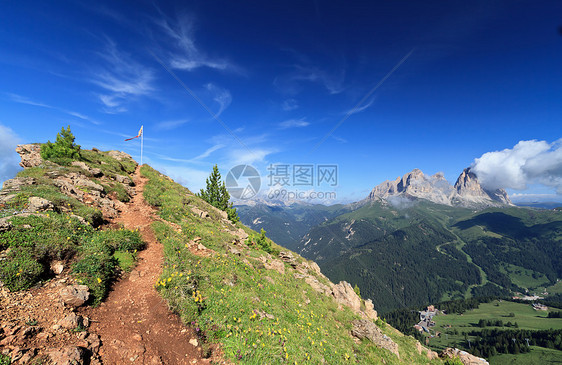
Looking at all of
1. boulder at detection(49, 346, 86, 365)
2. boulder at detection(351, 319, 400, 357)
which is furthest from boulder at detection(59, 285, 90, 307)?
boulder at detection(351, 319, 400, 357)

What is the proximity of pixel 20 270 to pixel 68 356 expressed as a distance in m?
4.80

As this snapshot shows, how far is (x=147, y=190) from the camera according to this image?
26.5m

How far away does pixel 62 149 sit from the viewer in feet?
79.2

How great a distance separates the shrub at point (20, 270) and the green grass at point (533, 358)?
8554 inches

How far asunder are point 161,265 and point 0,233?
265 inches

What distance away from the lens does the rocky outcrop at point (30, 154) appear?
21.5m

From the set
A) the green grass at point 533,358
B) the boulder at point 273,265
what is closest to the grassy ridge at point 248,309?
the boulder at point 273,265

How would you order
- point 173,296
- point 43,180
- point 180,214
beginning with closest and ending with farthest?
point 173,296 < point 43,180 < point 180,214

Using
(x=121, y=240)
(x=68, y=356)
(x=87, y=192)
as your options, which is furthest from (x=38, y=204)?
(x=68, y=356)

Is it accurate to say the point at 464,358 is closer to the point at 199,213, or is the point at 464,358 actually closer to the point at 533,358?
the point at 199,213

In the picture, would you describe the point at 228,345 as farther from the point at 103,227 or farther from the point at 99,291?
the point at 103,227

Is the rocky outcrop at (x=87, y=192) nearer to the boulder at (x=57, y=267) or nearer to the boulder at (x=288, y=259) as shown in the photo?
the boulder at (x=57, y=267)

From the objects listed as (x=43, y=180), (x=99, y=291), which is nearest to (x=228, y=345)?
(x=99, y=291)

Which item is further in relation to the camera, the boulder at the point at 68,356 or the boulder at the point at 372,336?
the boulder at the point at 372,336
